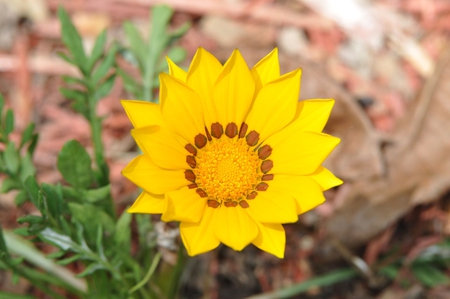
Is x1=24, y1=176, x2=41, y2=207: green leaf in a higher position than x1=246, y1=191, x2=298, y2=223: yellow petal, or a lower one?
lower

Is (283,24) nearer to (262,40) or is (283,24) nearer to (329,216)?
(262,40)

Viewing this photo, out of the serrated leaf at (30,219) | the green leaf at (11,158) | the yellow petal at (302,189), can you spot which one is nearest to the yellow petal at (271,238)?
the yellow petal at (302,189)

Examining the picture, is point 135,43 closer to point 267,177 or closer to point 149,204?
point 267,177

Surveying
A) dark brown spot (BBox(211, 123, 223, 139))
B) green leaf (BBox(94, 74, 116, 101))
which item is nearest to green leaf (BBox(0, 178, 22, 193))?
green leaf (BBox(94, 74, 116, 101))

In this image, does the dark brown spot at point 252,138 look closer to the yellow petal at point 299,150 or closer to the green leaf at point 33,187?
the yellow petal at point 299,150

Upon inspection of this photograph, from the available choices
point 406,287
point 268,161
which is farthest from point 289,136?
point 406,287

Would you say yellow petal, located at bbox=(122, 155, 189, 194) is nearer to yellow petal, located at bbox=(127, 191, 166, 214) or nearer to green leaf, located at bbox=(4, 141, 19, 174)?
yellow petal, located at bbox=(127, 191, 166, 214)
